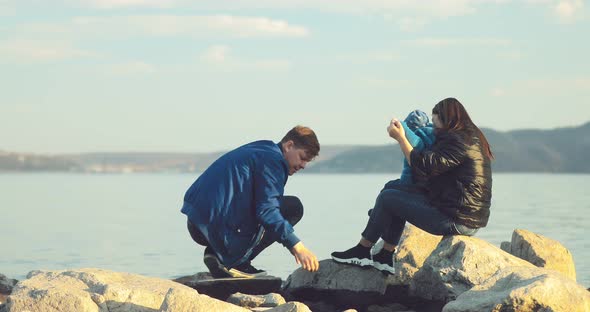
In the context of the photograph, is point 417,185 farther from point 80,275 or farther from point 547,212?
point 547,212

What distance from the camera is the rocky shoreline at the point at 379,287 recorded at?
736cm

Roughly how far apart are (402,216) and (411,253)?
96 centimetres

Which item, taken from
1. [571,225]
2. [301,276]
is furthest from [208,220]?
[571,225]

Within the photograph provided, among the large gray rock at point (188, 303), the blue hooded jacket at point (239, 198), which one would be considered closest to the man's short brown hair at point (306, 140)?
the blue hooded jacket at point (239, 198)

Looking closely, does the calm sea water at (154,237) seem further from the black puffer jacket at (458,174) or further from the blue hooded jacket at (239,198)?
the blue hooded jacket at (239,198)

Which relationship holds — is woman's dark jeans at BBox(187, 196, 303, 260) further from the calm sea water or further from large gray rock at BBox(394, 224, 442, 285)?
the calm sea water

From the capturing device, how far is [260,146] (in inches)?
345

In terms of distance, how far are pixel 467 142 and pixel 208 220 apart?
98.1 inches

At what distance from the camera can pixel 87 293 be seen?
7648 millimetres

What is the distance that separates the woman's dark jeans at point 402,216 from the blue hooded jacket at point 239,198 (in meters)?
1.00

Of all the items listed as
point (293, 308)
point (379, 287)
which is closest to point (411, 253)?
point (379, 287)

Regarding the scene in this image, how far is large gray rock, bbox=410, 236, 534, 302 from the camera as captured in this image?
8609mm

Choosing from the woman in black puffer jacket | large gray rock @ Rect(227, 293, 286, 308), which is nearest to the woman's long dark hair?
the woman in black puffer jacket

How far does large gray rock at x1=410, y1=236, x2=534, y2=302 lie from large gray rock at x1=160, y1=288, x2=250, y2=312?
7.91 feet
